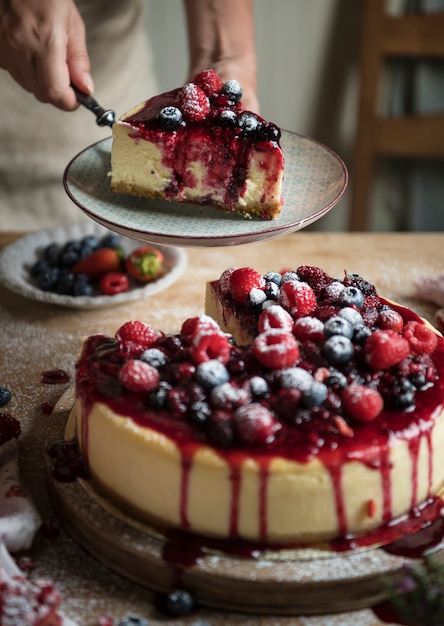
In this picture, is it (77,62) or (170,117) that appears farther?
(77,62)

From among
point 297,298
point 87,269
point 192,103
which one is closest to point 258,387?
point 297,298

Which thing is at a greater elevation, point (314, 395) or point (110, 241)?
point (314, 395)

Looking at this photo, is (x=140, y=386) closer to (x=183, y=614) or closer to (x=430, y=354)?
(x=183, y=614)

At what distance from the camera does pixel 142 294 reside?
8.17 feet

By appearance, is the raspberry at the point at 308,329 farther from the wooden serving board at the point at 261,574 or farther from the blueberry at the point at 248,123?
the blueberry at the point at 248,123

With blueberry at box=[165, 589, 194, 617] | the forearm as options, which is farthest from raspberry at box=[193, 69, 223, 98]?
blueberry at box=[165, 589, 194, 617]

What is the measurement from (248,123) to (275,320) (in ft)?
1.78

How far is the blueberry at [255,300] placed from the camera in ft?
6.07

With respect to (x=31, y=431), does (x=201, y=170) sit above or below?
above

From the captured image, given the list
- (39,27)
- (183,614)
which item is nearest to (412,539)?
A: (183,614)

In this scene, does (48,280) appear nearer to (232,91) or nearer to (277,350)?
(232,91)

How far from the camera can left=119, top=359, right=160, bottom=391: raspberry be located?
62.8 inches

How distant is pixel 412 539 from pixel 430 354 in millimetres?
403

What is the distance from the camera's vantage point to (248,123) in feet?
6.54
